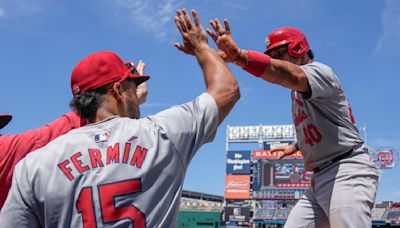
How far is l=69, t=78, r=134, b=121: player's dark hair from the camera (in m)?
1.96

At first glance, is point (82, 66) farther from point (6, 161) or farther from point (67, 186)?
point (6, 161)

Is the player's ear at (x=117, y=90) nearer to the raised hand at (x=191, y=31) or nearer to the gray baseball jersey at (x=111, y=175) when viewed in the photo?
the gray baseball jersey at (x=111, y=175)

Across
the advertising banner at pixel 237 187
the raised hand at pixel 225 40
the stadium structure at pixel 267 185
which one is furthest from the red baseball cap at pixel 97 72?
the advertising banner at pixel 237 187

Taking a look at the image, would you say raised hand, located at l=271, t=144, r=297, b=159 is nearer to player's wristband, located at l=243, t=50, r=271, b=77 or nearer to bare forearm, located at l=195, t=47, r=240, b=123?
player's wristband, located at l=243, t=50, r=271, b=77

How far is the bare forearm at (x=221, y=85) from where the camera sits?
189 cm

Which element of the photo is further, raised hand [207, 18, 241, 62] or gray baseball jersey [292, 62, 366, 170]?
gray baseball jersey [292, 62, 366, 170]

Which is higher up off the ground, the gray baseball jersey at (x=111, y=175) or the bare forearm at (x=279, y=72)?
the bare forearm at (x=279, y=72)

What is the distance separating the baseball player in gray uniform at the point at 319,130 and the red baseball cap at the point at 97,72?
1101 millimetres

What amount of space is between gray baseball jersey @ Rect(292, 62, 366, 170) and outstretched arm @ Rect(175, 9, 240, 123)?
1495 mm

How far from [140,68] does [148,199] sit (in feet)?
7.11

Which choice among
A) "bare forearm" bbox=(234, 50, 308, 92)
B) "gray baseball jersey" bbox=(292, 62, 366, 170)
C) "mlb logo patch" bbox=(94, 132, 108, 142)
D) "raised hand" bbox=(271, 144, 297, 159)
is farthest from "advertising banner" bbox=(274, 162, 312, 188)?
"mlb logo patch" bbox=(94, 132, 108, 142)

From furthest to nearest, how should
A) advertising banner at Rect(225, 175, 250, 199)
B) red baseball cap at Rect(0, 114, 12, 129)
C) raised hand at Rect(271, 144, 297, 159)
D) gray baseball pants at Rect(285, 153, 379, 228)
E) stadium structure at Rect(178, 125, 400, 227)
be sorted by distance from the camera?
advertising banner at Rect(225, 175, 250, 199) → stadium structure at Rect(178, 125, 400, 227) → raised hand at Rect(271, 144, 297, 159) → gray baseball pants at Rect(285, 153, 379, 228) → red baseball cap at Rect(0, 114, 12, 129)

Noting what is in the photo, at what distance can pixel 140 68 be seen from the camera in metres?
3.72

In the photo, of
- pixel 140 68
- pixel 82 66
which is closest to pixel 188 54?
pixel 82 66
